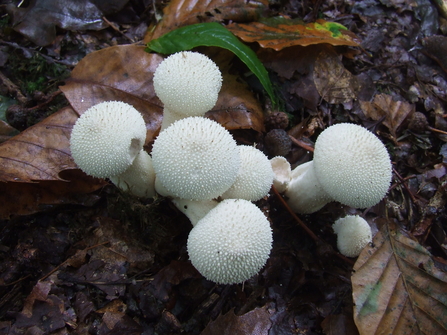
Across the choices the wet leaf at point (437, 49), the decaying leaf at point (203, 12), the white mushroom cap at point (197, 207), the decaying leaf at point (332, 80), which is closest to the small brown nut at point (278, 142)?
the decaying leaf at point (332, 80)

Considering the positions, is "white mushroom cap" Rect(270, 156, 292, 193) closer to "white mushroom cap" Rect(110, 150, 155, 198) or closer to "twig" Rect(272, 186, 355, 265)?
"twig" Rect(272, 186, 355, 265)

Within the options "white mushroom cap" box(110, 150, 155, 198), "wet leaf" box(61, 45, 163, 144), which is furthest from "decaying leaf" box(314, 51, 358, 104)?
"white mushroom cap" box(110, 150, 155, 198)

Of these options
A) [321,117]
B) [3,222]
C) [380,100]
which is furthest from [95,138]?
[380,100]

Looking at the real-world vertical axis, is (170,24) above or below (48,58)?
above

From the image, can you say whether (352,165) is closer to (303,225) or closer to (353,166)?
(353,166)

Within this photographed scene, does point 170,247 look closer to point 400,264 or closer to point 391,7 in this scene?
point 400,264

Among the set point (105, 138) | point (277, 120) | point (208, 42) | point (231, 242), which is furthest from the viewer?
point (277, 120)

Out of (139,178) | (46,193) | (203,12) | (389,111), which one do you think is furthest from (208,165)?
(389,111)
